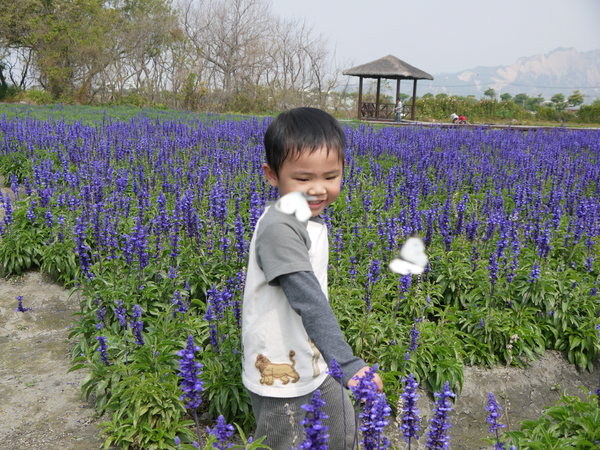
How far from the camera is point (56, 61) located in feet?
136

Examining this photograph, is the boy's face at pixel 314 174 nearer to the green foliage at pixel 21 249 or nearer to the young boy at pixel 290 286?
the young boy at pixel 290 286

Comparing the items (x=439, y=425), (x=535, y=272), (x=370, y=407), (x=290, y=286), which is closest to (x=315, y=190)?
(x=290, y=286)

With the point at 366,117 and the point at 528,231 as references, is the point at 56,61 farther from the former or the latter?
the point at 528,231

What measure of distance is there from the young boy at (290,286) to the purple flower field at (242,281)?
0.34 metres

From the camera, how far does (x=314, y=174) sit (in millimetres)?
2225

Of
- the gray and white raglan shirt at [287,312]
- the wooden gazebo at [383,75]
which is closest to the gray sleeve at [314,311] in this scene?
the gray and white raglan shirt at [287,312]

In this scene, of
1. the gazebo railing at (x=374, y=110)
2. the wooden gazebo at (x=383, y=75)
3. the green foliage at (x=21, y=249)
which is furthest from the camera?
the gazebo railing at (x=374, y=110)

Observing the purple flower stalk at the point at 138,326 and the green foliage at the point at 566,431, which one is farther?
the purple flower stalk at the point at 138,326

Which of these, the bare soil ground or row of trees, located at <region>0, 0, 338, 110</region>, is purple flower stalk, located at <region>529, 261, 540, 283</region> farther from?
row of trees, located at <region>0, 0, 338, 110</region>

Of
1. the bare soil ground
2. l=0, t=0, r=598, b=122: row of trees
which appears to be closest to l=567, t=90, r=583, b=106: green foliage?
l=0, t=0, r=598, b=122: row of trees

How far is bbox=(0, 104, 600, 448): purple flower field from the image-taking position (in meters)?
3.57

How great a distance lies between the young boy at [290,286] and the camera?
206 centimetres

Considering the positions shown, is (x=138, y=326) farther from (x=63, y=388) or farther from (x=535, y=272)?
(x=535, y=272)

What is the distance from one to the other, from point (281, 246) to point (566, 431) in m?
2.35
